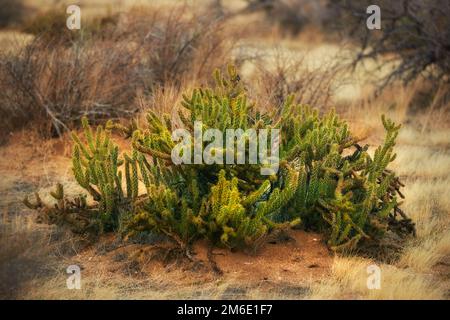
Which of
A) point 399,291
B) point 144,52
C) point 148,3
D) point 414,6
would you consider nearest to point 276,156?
point 399,291

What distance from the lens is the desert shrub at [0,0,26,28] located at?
55.1 feet

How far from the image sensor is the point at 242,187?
15.7ft

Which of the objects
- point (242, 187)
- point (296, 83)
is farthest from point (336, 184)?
point (296, 83)

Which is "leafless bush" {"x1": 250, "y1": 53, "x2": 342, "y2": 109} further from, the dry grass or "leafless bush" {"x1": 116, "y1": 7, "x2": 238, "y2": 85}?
"leafless bush" {"x1": 116, "y1": 7, "x2": 238, "y2": 85}

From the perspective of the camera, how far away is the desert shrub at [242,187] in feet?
15.4

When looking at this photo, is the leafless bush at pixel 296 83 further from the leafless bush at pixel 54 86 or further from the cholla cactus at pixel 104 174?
the cholla cactus at pixel 104 174

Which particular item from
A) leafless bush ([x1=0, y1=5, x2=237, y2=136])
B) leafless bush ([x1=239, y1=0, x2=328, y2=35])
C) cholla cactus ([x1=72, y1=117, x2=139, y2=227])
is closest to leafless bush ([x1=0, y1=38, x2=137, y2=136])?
leafless bush ([x1=0, y1=5, x2=237, y2=136])

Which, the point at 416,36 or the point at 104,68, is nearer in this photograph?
the point at 104,68

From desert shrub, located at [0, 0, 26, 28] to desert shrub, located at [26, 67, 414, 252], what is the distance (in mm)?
11962

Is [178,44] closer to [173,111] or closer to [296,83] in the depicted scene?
[296,83]

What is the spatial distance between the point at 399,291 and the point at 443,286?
48 centimetres

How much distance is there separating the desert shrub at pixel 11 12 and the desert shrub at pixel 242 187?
12.0 m

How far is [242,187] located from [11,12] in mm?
14843

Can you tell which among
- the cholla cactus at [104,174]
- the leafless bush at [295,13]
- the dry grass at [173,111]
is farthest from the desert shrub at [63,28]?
the leafless bush at [295,13]
